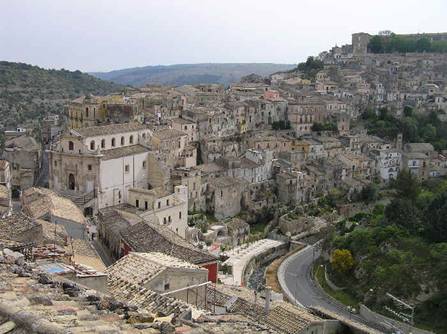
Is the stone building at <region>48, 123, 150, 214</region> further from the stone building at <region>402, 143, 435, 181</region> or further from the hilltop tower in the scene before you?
the hilltop tower

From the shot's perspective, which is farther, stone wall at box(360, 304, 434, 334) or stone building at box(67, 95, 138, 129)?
stone building at box(67, 95, 138, 129)

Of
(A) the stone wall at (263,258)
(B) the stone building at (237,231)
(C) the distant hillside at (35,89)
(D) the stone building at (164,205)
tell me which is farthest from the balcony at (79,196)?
(C) the distant hillside at (35,89)

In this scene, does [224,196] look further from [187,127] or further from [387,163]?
[387,163]

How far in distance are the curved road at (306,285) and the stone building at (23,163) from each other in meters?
16.7

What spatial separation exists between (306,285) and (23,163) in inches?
772

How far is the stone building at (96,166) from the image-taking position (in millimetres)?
33000

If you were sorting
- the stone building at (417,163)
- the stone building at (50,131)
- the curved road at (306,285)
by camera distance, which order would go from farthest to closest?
the stone building at (417,163), the stone building at (50,131), the curved road at (306,285)

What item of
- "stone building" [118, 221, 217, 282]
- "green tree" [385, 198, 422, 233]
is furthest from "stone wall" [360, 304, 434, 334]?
"green tree" [385, 198, 422, 233]

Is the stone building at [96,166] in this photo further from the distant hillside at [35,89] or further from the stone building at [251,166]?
the distant hillside at [35,89]

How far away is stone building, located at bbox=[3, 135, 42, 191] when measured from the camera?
38.9 m

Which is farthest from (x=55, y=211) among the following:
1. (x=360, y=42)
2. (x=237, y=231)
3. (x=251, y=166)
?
(x=360, y=42)

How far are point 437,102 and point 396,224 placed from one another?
36.2m

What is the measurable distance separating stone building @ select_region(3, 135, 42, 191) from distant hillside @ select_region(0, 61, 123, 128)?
30552mm

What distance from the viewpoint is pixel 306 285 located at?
34.0 meters
